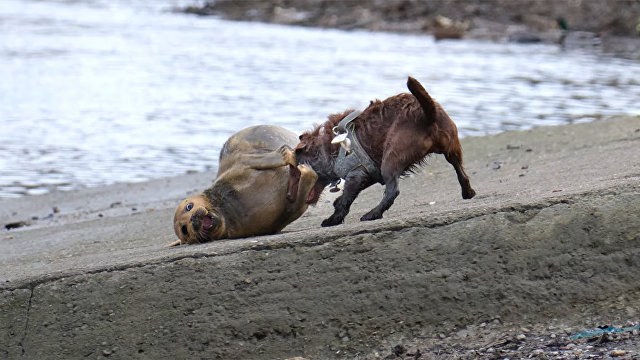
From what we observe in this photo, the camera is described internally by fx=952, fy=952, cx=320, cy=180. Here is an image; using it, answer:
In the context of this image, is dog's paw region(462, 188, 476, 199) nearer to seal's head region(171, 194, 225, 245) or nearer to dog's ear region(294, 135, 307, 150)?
dog's ear region(294, 135, 307, 150)

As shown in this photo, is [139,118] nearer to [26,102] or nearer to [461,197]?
[26,102]

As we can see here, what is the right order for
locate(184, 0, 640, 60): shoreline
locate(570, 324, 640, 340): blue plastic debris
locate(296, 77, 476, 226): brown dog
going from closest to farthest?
locate(570, 324, 640, 340): blue plastic debris, locate(296, 77, 476, 226): brown dog, locate(184, 0, 640, 60): shoreline

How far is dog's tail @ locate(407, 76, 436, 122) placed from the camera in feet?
16.8

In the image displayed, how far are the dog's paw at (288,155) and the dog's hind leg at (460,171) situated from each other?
0.89 m

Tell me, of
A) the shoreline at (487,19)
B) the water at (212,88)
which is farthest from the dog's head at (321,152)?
the shoreline at (487,19)

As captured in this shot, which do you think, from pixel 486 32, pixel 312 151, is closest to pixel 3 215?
pixel 312 151

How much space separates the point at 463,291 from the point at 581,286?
594 mm

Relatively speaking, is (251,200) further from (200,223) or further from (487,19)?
(487,19)

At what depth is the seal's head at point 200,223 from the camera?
541 cm

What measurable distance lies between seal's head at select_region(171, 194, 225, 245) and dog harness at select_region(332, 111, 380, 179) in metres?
0.75

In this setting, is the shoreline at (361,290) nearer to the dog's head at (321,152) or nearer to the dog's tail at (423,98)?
the dog's tail at (423,98)

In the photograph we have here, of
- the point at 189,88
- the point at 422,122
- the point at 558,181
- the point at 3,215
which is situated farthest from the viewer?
the point at 189,88

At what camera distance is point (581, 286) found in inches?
187

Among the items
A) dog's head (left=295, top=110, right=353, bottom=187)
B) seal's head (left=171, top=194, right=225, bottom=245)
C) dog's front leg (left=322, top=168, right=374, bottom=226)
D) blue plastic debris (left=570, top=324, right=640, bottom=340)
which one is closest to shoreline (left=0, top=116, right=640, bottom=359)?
blue plastic debris (left=570, top=324, right=640, bottom=340)
